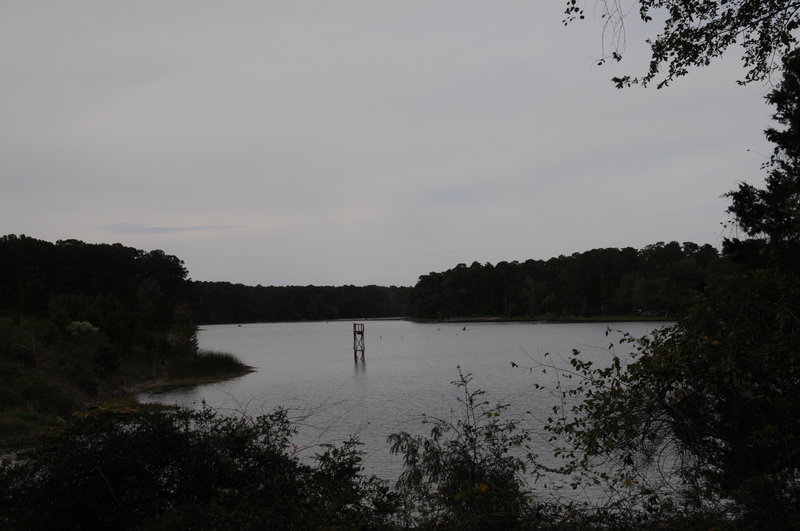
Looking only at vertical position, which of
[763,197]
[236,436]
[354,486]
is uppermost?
[763,197]

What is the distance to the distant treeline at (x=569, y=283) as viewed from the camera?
11875cm

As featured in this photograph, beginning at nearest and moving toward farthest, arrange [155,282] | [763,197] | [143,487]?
[143,487] < [763,197] < [155,282]

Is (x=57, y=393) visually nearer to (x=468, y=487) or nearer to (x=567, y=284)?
(x=468, y=487)

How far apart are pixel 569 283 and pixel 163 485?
145 metres

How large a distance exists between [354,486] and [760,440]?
16.4 ft

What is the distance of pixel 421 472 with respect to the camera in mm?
9414

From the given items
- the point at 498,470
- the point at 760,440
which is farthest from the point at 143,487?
the point at 760,440

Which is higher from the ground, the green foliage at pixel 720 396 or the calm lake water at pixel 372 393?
the green foliage at pixel 720 396

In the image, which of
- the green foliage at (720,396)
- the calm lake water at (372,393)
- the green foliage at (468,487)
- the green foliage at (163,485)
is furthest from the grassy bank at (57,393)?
the green foliage at (720,396)

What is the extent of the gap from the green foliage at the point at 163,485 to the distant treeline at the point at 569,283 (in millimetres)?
92795

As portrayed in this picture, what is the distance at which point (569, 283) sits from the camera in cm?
14750

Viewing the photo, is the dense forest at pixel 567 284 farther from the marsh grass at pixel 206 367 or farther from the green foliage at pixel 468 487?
the green foliage at pixel 468 487

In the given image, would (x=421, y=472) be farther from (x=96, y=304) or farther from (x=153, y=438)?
(x=96, y=304)

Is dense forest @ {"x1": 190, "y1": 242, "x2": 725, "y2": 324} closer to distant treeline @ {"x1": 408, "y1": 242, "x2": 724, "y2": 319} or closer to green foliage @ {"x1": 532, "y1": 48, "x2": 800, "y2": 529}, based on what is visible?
distant treeline @ {"x1": 408, "y1": 242, "x2": 724, "y2": 319}
